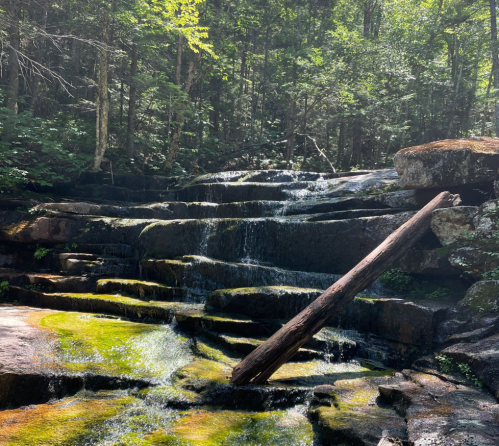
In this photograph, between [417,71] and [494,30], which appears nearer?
[494,30]

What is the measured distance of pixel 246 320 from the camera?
679 cm

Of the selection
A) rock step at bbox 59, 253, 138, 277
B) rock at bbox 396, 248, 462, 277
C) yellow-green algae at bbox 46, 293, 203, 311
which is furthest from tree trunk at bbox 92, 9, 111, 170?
rock at bbox 396, 248, 462, 277

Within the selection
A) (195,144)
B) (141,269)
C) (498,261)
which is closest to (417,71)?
(195,144)

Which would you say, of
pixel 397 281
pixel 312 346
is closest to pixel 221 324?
pixel 312 346

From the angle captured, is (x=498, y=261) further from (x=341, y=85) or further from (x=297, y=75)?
(x=297, y=75)

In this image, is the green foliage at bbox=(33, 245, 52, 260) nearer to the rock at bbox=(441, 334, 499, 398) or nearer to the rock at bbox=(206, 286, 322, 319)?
the rock at bbox=(206, 286, 322, 319)

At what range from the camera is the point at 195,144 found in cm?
2084

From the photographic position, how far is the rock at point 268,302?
7.19m

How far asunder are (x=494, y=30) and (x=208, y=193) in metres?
14.8

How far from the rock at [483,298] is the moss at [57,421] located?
18.5 feet

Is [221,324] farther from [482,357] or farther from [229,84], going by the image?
[229,84]

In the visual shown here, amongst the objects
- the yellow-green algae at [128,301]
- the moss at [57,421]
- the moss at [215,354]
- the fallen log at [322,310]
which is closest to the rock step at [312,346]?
the moss at [215,354]

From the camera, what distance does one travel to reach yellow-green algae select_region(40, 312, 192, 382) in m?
5.43

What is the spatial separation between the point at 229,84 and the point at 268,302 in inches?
707
